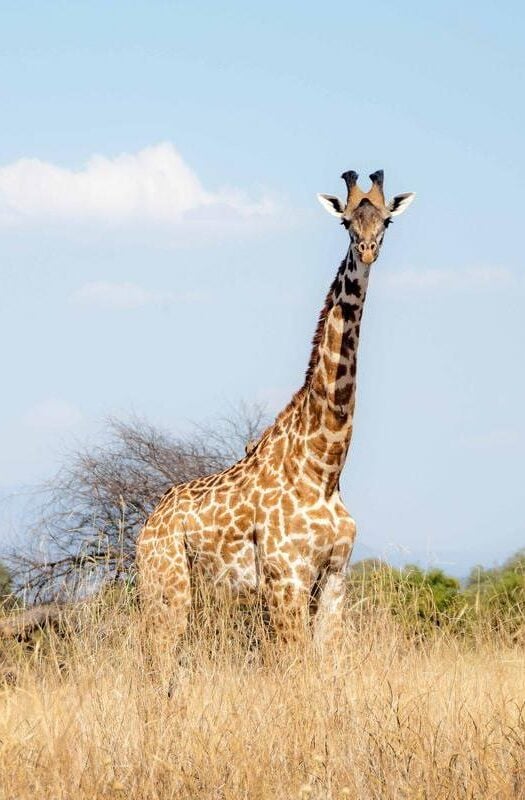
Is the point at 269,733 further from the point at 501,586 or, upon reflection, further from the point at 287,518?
the point at 501,586

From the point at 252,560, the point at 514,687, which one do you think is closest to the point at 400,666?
the point at 514,687

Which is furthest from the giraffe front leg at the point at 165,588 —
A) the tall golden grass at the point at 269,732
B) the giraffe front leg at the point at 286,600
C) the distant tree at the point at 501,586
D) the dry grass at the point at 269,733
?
the distant tree at the point at 501,586

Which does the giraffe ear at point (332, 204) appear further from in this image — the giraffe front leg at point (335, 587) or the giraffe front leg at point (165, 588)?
the giraffe front leg at point (165, 588)

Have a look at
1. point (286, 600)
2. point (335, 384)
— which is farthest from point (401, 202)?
point (286, 600)

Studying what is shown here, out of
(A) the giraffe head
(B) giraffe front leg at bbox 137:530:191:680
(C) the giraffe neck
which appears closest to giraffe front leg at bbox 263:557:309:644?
(C) the giraffe neck

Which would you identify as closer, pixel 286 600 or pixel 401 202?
pixel 286 600

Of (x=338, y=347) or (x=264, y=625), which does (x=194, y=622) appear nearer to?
(x=264, y=625)

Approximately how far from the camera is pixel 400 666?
8.19 meters

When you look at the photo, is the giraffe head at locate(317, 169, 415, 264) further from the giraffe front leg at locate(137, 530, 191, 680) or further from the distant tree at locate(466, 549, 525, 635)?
the distant tree at locate(466, 549, 525, 635)

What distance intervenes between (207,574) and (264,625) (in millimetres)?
584

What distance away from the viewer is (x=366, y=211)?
8.77m

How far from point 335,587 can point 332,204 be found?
2.67 meters

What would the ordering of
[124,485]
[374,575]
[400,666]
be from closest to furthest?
1. [400,666]
2. [374,575]
3. [124,485]

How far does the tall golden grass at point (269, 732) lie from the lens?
239 inches
